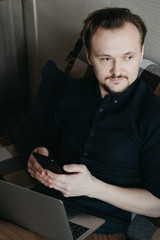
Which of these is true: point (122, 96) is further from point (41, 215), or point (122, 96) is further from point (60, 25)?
point (60, 25)

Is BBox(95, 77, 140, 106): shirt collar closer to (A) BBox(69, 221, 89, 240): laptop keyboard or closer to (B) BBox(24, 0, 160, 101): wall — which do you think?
(B) BBox(24, 0, 160, 101): wall

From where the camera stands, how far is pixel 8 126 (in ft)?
7.52

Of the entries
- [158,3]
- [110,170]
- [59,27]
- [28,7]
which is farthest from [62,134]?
[28,7]

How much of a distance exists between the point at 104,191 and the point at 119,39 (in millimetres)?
487

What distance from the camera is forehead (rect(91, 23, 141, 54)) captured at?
3.54ft

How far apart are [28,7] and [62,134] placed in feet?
4.52

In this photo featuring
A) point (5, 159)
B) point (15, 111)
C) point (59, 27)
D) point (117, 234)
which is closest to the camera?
point (117, 234)

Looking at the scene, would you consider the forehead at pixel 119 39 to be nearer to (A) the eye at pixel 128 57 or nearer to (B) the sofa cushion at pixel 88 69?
(A) the eye at pixel 128 57

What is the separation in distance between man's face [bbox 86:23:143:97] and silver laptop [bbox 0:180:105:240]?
1.45 ft

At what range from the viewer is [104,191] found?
1085 mm

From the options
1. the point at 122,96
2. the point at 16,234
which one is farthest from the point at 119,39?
the point at 16,234

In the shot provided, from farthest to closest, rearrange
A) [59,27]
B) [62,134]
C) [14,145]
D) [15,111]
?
1. [15,111]
2. [59,27]
3. [14,145]
4. [62,134]

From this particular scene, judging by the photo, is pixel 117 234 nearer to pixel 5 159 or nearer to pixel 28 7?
pixel 5 159

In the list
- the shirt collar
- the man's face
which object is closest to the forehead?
the man's face
